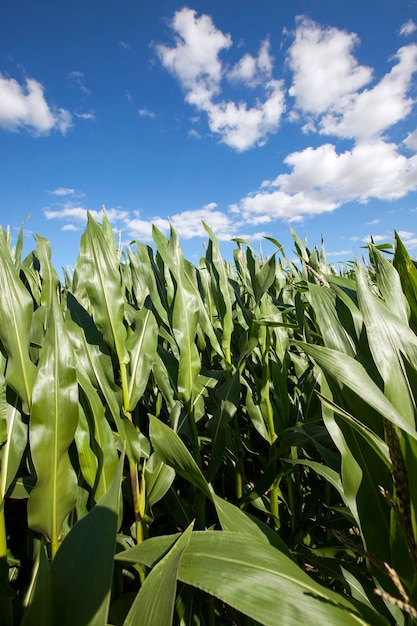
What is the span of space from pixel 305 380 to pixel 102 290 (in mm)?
1019

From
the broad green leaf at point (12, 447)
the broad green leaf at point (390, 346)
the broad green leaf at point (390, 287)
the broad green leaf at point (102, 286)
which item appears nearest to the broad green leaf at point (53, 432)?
the broad green leaf at point (12, 447)

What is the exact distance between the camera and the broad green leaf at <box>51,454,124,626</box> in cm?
48

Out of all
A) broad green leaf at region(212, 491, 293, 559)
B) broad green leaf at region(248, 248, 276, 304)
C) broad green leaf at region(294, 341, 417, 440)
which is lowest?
broad green leaf at region(212, 491, 293, 559)

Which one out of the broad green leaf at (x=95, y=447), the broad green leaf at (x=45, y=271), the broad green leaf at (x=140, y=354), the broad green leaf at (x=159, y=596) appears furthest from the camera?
the broad green leaf at (x=45, y=271)

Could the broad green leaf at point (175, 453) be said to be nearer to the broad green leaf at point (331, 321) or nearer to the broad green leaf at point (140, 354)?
the broad green leaf at point (140, 354)

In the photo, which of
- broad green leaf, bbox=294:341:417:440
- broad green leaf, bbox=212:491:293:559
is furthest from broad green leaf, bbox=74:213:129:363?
broad green leaf, bbox=294:341:417:440

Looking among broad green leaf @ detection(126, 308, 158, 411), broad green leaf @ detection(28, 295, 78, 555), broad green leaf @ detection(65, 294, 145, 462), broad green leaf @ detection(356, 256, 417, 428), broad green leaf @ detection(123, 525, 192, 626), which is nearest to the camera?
broad green leaf @ detection(123, 525, 192, 626)

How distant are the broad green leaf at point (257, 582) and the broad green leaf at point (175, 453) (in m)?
0.19

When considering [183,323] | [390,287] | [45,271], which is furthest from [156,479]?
[45,271]

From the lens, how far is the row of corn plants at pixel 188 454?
1.72 feet

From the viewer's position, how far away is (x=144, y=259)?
1593mm

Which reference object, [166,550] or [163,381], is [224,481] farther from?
[166,550]

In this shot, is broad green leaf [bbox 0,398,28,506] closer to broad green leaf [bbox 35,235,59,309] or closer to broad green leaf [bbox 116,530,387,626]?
broad green leaf [bbox 116,530,387,626]

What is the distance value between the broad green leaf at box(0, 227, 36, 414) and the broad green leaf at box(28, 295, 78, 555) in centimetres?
10
